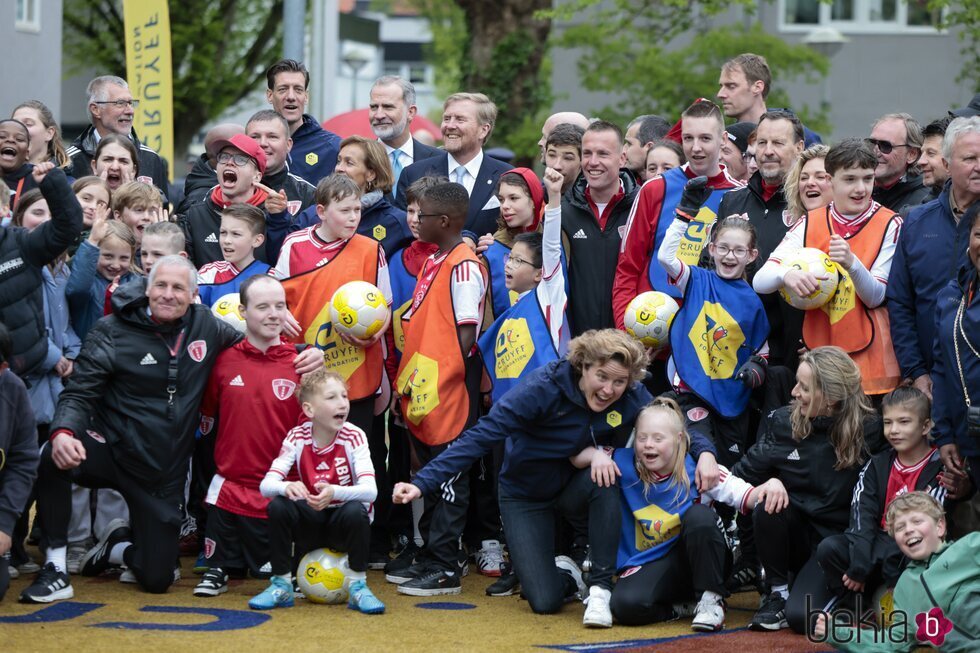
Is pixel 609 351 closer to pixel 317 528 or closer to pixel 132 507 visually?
pixel 317 528

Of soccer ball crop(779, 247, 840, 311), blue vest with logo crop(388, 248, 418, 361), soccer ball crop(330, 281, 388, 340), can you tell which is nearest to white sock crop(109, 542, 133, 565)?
soccer ball crop(330, 281, 388, 340)

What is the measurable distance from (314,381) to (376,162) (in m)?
1.93

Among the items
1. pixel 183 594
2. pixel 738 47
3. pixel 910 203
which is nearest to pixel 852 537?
pixel 910 203

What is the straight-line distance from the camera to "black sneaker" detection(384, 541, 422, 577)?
7949 mm

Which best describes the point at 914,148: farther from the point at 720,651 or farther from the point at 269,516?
the point at 269,516

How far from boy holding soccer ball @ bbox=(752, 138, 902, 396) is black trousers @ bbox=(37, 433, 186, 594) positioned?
337 cm

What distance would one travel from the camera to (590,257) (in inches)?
325

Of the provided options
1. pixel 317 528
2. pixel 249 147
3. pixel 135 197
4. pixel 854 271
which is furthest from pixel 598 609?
pixel 135 197

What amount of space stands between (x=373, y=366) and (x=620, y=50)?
15948 millimetres

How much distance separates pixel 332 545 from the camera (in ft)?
23.8

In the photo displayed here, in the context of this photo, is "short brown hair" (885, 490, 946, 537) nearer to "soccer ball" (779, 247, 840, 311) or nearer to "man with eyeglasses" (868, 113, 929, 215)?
"soccer ball" (779, 247, 840, 311)

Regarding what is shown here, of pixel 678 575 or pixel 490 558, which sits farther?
pixel 490 558

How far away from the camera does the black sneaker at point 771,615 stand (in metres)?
6.83

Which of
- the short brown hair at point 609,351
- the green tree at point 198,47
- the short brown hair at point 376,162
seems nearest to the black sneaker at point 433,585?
the short brown hair at point 609,351
